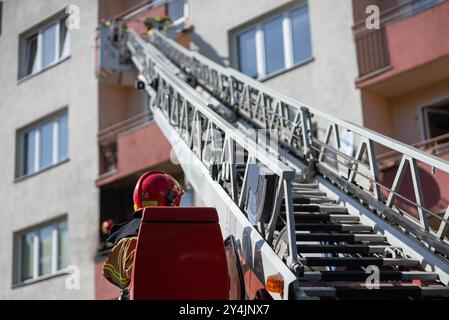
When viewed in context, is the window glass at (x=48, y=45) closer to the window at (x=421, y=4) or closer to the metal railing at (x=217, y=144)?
the metal railing at (x=217, y=144)

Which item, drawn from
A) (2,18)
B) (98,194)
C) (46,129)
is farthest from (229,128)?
(2,18)

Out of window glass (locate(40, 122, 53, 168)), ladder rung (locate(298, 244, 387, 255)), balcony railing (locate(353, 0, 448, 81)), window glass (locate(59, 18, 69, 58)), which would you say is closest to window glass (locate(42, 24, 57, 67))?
window glass (locate(59, 18, 69, 58))

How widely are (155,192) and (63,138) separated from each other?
13.9 m

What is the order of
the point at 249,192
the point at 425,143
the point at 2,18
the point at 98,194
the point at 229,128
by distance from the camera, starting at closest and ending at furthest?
1. the point at 249,192
2. the point at 229,128
3. the point at 425,143
4. the point at 98,194
5. the point at 2,18

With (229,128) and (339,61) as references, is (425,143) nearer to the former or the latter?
(339,61)

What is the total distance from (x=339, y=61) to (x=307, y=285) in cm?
847

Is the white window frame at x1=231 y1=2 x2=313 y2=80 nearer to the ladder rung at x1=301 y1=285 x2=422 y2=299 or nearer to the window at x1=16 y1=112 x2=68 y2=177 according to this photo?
the window at x1=16 y1=112 x2=68 y2=177

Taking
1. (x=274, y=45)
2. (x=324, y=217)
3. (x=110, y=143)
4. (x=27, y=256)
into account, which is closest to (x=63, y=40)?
(x=110, y=143)

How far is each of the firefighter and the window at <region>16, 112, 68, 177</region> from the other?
13396 mm

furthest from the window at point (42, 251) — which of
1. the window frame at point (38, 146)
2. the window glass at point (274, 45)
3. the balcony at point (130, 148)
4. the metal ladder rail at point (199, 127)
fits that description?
the window glass at point (274, 45)

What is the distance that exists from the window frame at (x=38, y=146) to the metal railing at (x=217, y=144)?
221 inches

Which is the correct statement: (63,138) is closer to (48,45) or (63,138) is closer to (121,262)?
(48,45)

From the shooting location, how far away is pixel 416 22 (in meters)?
12.8

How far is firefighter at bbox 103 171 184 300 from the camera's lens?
596 centimetres
